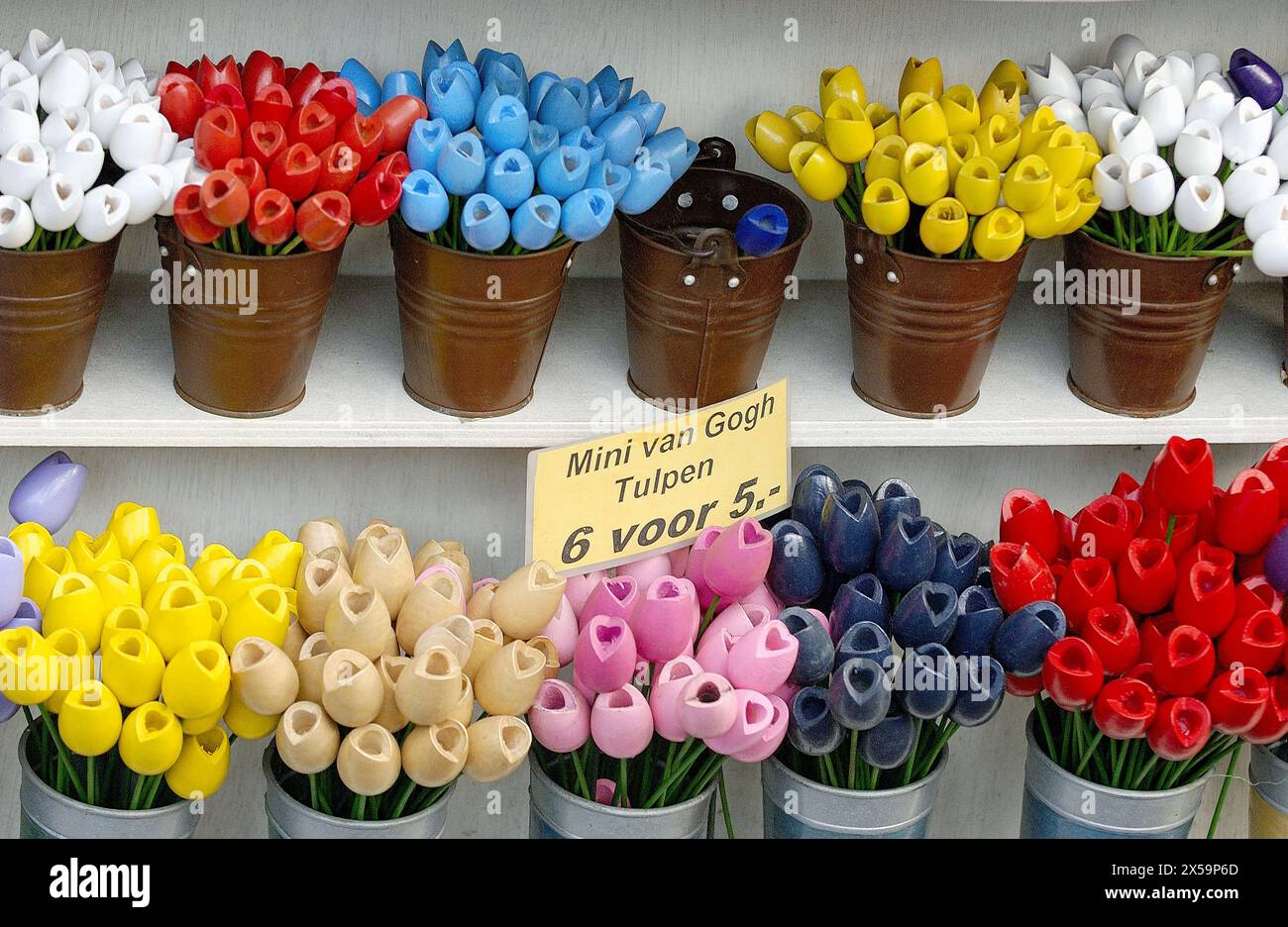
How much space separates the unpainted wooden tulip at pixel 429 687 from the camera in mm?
901

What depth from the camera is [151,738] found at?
36.3 inches

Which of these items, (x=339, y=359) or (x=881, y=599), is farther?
(x=339, y=359)

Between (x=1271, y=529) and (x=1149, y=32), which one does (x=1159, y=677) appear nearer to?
(x=1271, y=529)

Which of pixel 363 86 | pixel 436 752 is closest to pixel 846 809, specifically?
pixel 436 752

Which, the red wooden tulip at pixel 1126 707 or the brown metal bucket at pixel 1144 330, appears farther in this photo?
the brown metal bucket at pixel 1144 330

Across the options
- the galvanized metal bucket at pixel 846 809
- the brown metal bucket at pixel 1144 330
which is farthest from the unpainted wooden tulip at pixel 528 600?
the brown metal bucket at pixel 1144 330

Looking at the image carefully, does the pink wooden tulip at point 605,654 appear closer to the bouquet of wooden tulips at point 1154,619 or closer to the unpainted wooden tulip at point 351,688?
the unpainted wooden tulip at point 351,688

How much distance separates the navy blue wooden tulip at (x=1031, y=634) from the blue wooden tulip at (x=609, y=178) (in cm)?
40

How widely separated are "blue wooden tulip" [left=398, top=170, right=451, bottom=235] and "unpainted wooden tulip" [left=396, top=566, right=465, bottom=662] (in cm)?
24

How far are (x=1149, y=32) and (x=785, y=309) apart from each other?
0.38 meters

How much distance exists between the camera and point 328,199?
999 millimetres

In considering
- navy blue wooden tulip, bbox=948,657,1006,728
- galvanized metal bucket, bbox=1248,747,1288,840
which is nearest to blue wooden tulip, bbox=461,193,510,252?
navy blue wooden tulip, bbox=948,657,1006,728
